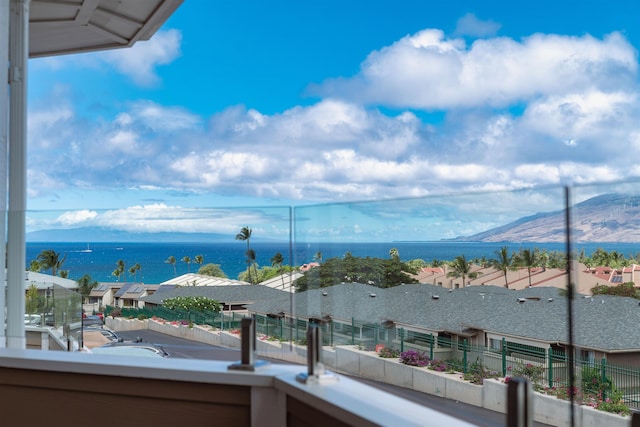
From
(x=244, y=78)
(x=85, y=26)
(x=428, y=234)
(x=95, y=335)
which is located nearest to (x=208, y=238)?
(x=95, y=335)

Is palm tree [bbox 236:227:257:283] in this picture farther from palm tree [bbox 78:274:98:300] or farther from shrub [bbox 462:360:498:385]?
shrub [bbox 462:360:498:385]

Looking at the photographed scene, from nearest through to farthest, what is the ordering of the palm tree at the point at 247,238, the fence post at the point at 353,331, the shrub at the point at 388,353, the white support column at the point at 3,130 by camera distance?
the shrub at the point at 388,353
the fence post at the point at 353,331
the palm tree at the point at 247,238
the white support column at the point at 3,130

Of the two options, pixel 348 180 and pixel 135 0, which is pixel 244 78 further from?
pixel 135 0

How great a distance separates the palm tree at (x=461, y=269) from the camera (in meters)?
1.53

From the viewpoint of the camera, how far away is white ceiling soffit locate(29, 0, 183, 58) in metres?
3.98

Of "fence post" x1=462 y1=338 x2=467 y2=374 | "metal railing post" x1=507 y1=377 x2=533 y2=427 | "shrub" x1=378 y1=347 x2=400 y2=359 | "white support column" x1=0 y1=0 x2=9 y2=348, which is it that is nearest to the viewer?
"metal railing post" x1=507 y1=377 x2=533 y2=427

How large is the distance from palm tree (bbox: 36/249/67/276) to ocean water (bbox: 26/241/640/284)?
0.06ft

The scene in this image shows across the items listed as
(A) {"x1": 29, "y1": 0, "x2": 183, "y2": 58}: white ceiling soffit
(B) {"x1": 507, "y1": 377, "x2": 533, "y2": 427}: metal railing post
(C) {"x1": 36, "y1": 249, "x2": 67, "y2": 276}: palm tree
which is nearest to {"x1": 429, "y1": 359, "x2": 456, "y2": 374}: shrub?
(B) {"x1": 507, "y1": 377, "x2": 533, "y2": 427}: metal railing post

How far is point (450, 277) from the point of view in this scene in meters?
1.56

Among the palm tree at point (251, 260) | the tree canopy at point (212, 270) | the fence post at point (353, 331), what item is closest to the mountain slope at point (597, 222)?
the fence post at point (353, 331)

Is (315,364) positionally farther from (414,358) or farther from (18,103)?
(18,103)

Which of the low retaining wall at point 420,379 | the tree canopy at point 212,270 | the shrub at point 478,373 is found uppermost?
the tree canopy at point 212,270

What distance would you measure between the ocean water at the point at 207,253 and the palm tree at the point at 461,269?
13mm

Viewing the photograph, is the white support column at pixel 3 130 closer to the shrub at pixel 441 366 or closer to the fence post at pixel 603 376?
the shrub at pixel 441 366
